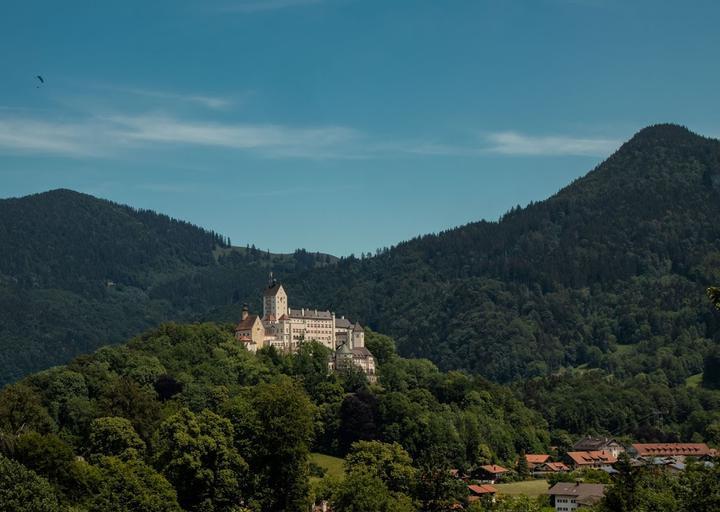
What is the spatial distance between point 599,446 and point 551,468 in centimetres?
1843

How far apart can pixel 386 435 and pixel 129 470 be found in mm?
62363

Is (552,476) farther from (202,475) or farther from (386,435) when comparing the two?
(202,475)

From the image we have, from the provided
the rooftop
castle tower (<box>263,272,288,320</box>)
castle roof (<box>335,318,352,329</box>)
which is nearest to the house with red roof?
castle roof (<box>335,318,352,329</box>)

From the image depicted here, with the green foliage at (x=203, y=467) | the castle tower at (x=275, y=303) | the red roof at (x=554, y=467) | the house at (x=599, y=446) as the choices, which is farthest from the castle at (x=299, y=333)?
the green foliage at (x=203, y=467)

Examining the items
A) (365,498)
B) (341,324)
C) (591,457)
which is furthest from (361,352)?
(365,498)

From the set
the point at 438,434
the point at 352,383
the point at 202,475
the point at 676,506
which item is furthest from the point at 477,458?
the point at 676,506

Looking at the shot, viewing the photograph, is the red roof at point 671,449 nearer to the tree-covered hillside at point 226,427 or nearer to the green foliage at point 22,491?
the tree-covered hillside at point 226,427

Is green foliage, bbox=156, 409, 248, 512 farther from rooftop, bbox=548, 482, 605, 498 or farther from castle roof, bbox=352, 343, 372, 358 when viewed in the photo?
castle roof, bbox=352, 343, 372, 358

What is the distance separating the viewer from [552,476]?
139 meters

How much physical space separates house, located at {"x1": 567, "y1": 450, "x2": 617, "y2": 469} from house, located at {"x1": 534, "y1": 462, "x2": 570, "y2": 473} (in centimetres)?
238

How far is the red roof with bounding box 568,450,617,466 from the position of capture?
15925 cm

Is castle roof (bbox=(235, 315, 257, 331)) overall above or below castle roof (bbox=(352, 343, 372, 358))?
above

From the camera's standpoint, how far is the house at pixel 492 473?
142 metres

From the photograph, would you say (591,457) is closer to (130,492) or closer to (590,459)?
(590,459)
